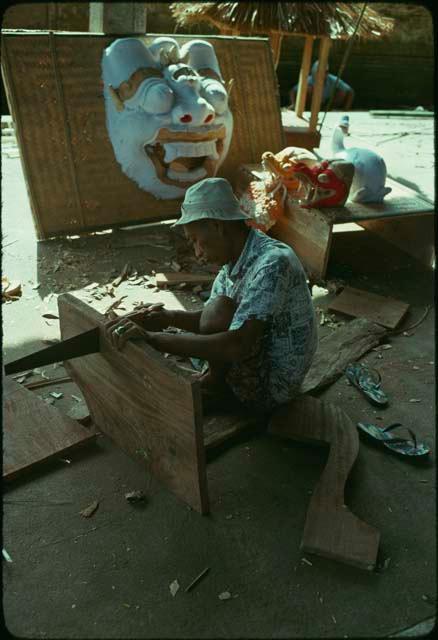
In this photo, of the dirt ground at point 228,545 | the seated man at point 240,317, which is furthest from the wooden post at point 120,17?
the seated man at point 240,317

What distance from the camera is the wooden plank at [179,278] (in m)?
4.73

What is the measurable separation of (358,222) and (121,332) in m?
3.46

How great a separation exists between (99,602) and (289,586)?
70cm

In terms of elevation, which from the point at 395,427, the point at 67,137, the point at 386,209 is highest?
the point at 67,137

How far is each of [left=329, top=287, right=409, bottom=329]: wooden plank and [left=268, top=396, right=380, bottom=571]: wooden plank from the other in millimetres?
1340

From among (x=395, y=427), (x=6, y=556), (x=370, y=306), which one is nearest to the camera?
(x=6, y=556)

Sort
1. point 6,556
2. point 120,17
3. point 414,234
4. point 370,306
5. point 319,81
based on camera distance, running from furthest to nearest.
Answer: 1. point 319,81
2. point 120,17
3. point 414,234
4. point 370,306
5. point 6,556

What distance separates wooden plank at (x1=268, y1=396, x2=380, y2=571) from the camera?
2.26 metres

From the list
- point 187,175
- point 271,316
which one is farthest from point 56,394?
point 187,175

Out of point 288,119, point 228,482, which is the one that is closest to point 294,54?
point 288,119

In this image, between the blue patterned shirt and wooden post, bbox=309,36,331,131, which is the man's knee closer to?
the blue patterned shirt

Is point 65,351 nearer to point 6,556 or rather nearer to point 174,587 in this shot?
point 6,556

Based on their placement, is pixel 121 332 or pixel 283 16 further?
pixel 283 16

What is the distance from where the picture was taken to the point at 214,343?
2492mm
